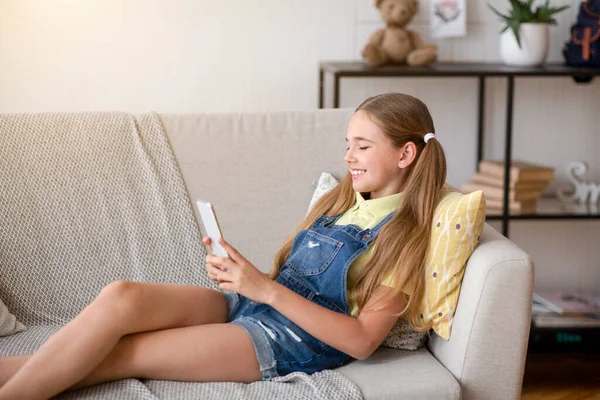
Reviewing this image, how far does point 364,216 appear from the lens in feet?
6.29

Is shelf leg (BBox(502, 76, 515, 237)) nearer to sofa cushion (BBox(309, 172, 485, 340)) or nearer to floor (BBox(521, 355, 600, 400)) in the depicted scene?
floor (BBox(521, 355, 600, 400))

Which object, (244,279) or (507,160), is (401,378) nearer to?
(244,279)

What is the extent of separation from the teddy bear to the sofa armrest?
45.3 inches

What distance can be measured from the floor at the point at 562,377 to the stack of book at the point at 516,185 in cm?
54

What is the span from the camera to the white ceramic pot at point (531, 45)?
9.28 feet

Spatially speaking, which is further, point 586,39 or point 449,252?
point 586,39

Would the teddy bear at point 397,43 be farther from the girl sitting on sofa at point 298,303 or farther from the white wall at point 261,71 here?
the girl sitting on sofa at point 298,303

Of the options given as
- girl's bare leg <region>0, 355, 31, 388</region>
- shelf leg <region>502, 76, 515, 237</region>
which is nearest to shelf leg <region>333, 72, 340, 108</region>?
shelf leg <region>502, 76, 515, 237</region>

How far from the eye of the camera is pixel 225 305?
1931 mm

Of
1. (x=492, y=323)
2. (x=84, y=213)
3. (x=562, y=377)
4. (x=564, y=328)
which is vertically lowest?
(x=562, y=377)

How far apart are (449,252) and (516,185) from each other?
3.81ft

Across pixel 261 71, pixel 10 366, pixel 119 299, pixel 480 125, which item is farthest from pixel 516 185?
pixel 10 366

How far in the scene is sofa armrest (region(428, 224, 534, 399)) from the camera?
1.71 meters

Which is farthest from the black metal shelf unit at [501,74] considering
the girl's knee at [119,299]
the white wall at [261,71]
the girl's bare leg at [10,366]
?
the girl's bare leg at [10,366]
